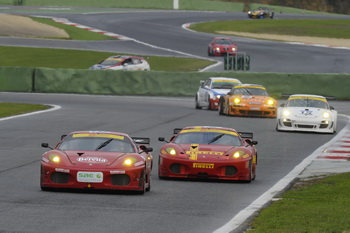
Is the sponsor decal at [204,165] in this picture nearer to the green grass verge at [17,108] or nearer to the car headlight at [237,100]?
the green grass verge at [17,108]

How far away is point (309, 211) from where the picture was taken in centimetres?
1508

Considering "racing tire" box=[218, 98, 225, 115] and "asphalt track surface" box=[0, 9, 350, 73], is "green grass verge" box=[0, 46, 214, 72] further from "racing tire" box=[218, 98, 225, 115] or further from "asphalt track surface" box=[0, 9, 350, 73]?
"racing tire" box=[218, 98, 225, 115]

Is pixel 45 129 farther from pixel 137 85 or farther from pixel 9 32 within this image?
pixel 9 32

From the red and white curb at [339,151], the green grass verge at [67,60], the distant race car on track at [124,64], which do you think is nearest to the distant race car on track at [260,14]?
the green grass verge at [67,60]

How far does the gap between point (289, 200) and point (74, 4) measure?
329ft

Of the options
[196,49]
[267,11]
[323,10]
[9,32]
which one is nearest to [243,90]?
[196,49]

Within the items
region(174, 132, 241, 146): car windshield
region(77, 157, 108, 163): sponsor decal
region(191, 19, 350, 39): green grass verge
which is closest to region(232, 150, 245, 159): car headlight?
region(174, 132, 241, 146): car windshield

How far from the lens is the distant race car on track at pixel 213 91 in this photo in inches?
1750

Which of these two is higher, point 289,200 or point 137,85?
point 289,200

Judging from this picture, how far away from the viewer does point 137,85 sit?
180 feet

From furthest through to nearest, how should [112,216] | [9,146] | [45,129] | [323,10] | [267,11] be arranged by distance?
[323,10], [267,11], [45,129], [9,146], [112,216]

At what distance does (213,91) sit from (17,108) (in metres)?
8.47

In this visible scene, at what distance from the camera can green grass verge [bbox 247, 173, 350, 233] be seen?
1329cm

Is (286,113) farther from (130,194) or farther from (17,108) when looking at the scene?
(130,194)
